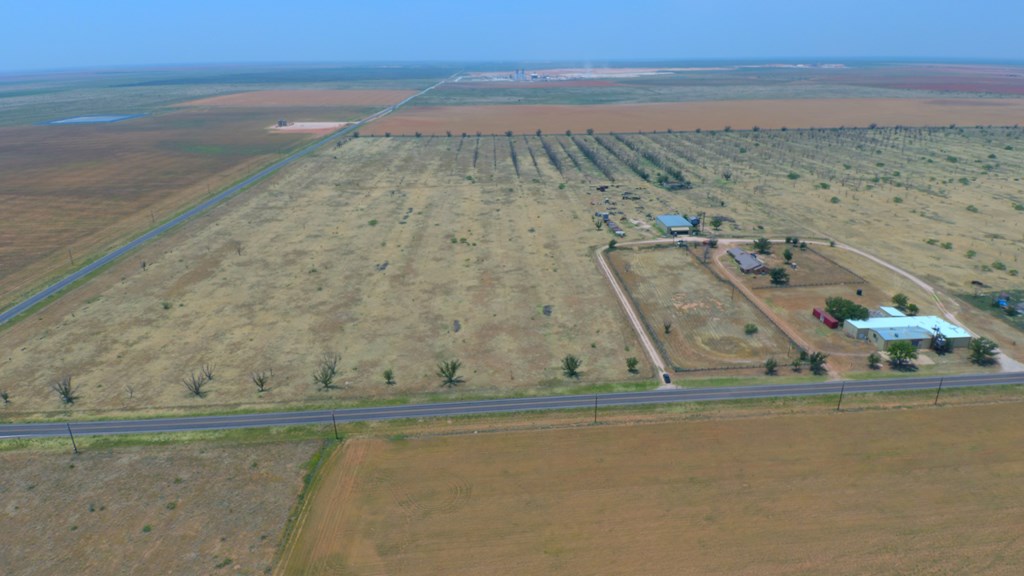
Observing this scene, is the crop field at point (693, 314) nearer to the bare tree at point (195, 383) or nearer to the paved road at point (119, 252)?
the bare tree at point (195, 383)

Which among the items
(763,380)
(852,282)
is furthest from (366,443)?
(852,282)

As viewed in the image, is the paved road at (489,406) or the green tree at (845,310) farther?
the green tree at (845,310)

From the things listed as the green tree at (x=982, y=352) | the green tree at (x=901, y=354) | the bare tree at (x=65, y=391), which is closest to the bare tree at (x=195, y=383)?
the bare tree at (x=65, y=391)

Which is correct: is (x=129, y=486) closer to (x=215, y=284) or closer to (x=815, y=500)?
(x=215, y=284)

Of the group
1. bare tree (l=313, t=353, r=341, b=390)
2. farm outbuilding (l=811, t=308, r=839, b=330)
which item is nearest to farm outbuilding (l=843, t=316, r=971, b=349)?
farm outbuilding (l=811, t=308, r=839, b=330)

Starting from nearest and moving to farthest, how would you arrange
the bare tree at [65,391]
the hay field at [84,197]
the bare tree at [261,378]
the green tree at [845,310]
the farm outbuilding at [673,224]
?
the bare tree at [65,391], the bare tree at [261,378], the green tree at [845,310], the hay field at [84,197], the farm outbuilding at [673,224]

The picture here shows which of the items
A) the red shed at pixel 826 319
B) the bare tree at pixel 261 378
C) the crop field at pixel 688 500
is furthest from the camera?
the red shed at pixel 826 319

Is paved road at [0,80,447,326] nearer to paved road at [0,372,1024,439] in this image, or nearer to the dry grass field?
the dry grass field
